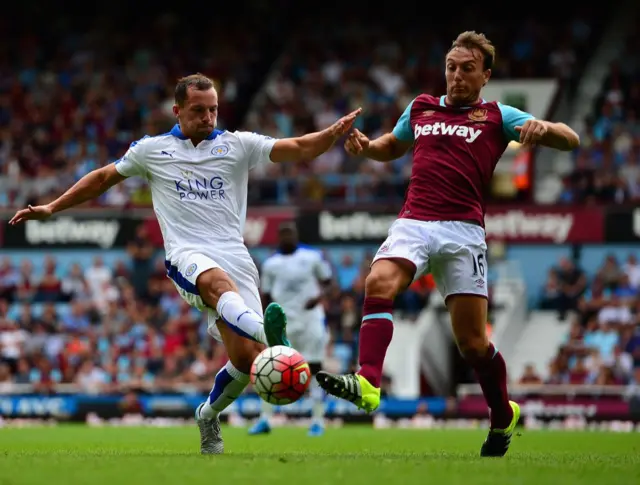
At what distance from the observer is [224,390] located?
9.17 metres

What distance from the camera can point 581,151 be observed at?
25344mm

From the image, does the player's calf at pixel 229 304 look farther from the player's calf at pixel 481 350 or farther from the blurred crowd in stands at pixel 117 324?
the blurred crowd in stands at pixel 117 324

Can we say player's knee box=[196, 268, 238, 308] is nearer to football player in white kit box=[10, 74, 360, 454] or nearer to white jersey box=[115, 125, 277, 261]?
football player in white kit box=[10, 74, 360, 454]

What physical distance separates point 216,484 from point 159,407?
628 inches

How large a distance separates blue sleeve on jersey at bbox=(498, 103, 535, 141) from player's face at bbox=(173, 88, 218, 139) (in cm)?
211

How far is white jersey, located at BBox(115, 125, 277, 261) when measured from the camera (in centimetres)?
906

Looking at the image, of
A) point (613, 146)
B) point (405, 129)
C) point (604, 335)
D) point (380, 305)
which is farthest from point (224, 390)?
point (613, 146)

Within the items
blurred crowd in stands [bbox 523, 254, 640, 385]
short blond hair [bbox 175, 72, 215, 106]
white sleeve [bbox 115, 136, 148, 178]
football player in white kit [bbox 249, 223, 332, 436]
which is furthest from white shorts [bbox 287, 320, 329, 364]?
short blond hair [bbox 175, 72, 215, 106]

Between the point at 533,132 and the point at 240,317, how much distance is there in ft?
7.70

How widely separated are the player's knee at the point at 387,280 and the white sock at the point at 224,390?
137 centimetres

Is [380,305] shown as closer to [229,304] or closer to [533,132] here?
[229,304]

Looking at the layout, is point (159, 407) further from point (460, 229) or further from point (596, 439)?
point (460, 229)

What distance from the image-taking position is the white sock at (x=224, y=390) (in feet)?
30.0

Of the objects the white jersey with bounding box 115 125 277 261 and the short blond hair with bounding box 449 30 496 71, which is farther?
the white jersey with bounding box 115 125 277 261
